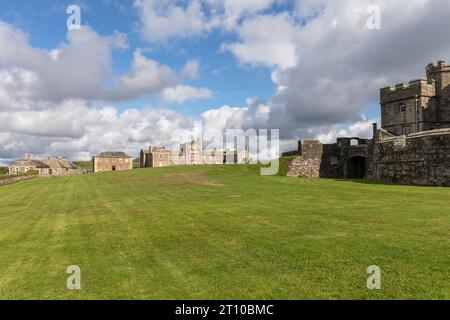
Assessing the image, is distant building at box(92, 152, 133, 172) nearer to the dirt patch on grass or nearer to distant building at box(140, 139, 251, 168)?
distant building at box(140, 139, 251, 168)

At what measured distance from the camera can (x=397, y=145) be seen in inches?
1102

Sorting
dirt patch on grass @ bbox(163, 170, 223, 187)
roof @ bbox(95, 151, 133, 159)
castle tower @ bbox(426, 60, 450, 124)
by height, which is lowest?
dirt patch on grass @ bbox(163, 170, 223, 187)

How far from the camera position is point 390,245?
8125 mm

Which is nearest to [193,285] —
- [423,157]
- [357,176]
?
[423,157]

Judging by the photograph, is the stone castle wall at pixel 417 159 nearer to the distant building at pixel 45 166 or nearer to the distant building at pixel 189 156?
the distant building at pixel 189 156

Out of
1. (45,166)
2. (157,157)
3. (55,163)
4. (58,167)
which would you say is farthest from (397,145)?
(55,163)

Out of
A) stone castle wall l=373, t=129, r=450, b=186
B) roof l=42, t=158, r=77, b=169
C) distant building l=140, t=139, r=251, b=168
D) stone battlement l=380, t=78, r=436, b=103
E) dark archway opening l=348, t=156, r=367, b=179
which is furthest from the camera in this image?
roof l=42, t=158, r=77, b=169

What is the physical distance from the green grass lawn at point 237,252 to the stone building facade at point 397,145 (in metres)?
13.6

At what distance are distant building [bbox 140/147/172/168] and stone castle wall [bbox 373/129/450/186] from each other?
7652 cm

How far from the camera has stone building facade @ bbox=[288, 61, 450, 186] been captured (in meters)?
26.5

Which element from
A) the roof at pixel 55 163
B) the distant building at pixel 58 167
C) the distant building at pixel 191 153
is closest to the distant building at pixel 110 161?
the distant building at pixel 58 167

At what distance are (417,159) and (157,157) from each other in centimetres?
8192

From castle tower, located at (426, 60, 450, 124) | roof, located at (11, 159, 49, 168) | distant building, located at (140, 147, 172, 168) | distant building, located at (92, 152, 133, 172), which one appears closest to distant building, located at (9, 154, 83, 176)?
roof, located at (11, 159, 49, 168)

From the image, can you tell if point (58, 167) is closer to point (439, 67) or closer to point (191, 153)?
point (191, 153)
